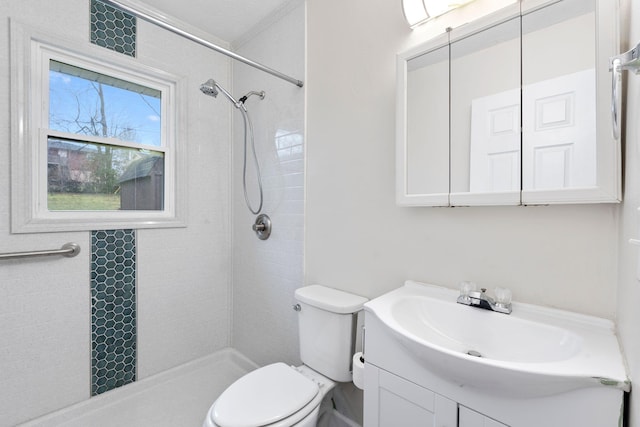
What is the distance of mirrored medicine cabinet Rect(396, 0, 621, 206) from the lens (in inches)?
30.8

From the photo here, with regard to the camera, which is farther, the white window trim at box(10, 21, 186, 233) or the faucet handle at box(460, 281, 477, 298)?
the white window trim at box(10, 21, 186, 233)

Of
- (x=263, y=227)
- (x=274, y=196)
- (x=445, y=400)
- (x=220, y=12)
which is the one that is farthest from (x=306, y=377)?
(x=220, y=12)

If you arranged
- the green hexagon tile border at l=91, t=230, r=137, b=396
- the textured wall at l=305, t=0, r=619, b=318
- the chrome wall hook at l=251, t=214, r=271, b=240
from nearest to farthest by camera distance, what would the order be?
the textured wall at l=305, t=0, r=619, b=318 < the green hexagon tile border at l=91, t=230, r=137, b=396 < the chrome wall hook at l=251, t=214, r=271, b=240

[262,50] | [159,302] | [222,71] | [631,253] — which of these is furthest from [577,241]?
[222,71]

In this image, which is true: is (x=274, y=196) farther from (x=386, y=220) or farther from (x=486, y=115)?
(x=486, y=115)

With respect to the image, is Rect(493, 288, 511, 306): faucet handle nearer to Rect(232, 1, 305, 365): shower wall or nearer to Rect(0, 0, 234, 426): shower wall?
Rect(232, 1, 305, 365): shower wall

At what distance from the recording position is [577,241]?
851mm

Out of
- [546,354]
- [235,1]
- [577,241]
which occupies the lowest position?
[546,354]

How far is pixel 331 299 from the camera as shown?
1354mm

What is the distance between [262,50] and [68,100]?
118 cm

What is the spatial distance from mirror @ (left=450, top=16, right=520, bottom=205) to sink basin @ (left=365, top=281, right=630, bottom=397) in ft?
1.22

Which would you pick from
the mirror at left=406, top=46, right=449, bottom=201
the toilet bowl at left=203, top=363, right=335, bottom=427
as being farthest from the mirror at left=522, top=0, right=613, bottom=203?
the toilet bowl at left=203, top=363, right=335, bottom=427

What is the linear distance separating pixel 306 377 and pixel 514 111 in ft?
Result: 4.36

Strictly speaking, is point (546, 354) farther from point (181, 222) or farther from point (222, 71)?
point (222, 71)
